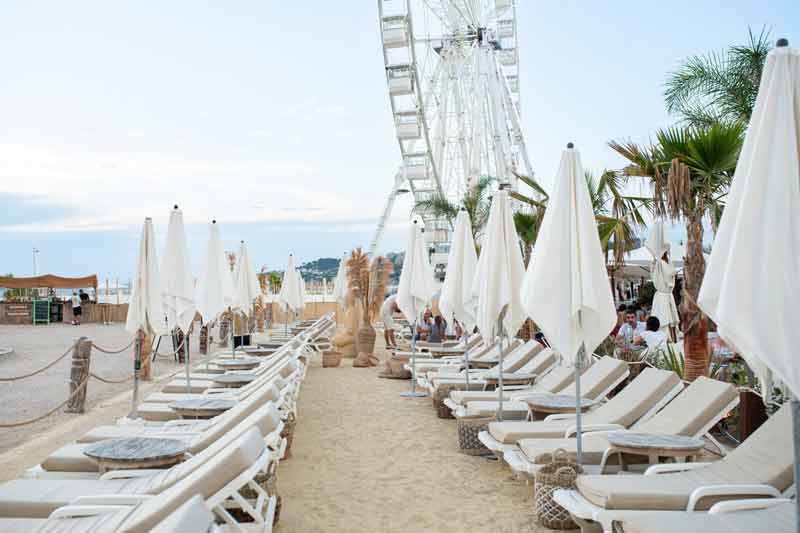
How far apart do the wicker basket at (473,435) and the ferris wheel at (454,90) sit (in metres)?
15.9

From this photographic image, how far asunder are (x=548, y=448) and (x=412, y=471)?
1.61 m

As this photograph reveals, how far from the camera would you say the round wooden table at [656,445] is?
419cm

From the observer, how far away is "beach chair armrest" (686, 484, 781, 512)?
3.43 m

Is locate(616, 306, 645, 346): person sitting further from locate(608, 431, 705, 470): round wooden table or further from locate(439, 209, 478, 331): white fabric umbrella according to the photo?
locate(608, 431, 705, 470): round wooden table

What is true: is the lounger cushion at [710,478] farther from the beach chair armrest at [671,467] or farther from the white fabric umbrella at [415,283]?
the white fabric umbrella at [415,283]

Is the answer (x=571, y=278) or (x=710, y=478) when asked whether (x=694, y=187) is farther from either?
(x=710, y=478)

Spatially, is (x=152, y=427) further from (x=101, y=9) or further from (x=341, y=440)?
(x=101, y=9)

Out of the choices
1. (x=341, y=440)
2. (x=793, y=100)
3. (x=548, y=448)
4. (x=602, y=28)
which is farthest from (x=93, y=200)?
(x=793, y=100)

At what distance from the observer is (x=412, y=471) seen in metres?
5.87

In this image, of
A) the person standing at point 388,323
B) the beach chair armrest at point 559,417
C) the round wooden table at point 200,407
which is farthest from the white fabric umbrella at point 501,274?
the person standing at point 388,323

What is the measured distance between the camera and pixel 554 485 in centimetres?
422

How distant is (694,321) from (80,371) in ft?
21.7

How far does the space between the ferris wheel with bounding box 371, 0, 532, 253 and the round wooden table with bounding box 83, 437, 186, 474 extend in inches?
712

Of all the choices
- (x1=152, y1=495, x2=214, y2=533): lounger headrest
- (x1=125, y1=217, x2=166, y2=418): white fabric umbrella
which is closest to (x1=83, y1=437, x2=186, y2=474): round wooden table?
(x1=152, y1=495, x2=214, y2=533): lounger headrest
